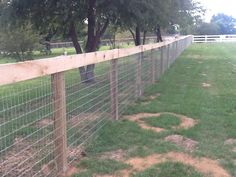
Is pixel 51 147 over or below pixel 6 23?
below

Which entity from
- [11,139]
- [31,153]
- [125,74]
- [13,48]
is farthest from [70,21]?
[13,48]

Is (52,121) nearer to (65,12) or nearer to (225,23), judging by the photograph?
(65,12)

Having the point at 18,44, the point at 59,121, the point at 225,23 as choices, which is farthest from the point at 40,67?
the point at 225,23

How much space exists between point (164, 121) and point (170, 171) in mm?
2801

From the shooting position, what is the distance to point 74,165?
5680mm

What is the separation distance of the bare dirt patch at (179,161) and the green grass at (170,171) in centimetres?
10

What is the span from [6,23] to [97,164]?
30.0ft

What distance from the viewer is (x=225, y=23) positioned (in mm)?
103500

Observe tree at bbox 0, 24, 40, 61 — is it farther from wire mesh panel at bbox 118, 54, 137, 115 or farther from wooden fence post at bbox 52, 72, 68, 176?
wooden fence post at bbox 52, 72, 68, 176

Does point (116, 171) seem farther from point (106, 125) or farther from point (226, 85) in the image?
point (226, 85)

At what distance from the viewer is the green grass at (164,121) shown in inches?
312

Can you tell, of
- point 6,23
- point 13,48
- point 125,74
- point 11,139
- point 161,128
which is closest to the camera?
point 11,139

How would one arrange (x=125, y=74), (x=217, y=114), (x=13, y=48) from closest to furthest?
(x=217, y=114), (x=125, y=74), (x=13, y=48)

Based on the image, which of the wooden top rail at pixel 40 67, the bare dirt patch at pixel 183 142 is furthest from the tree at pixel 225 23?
the wooden top rail at pixel 40 67
